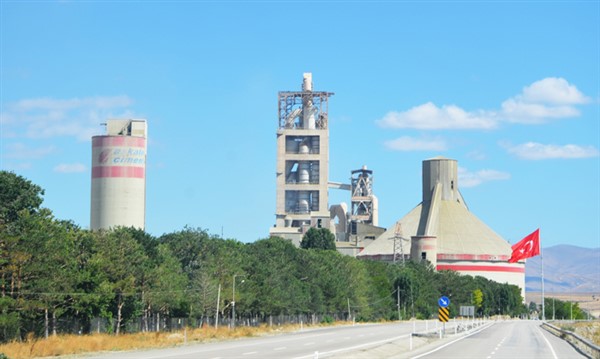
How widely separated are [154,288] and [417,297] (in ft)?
315

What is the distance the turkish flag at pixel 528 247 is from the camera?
170 metres

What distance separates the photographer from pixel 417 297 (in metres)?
179

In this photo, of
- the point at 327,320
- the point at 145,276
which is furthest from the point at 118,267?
the point at 327,320

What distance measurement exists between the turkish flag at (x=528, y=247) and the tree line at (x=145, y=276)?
28.9 metres

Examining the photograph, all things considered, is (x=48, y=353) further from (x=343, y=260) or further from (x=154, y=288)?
(x=343, y=260)

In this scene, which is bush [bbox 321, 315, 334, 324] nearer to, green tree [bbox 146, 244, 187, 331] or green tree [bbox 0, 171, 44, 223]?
green tree [bbox 146, 244, 187, 331]

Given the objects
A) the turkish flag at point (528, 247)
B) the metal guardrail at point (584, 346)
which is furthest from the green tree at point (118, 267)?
the turkish flag at point (528, 247)

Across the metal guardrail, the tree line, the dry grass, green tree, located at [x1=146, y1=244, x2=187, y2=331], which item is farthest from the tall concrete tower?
the metal guardrail

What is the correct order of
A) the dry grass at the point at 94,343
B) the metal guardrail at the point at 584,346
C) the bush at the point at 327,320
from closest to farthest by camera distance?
the dry grass at the point at 94,343 → the metal guardrail at the point at 584,346 → the bush at the point at 327,320

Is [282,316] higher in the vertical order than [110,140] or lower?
lower

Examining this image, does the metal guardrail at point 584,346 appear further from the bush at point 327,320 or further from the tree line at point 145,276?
the bush at point 327,320

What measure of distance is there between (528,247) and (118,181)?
7169 cm

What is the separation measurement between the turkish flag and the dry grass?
95.2 m

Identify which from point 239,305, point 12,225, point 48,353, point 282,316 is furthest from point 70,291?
point 282,316
